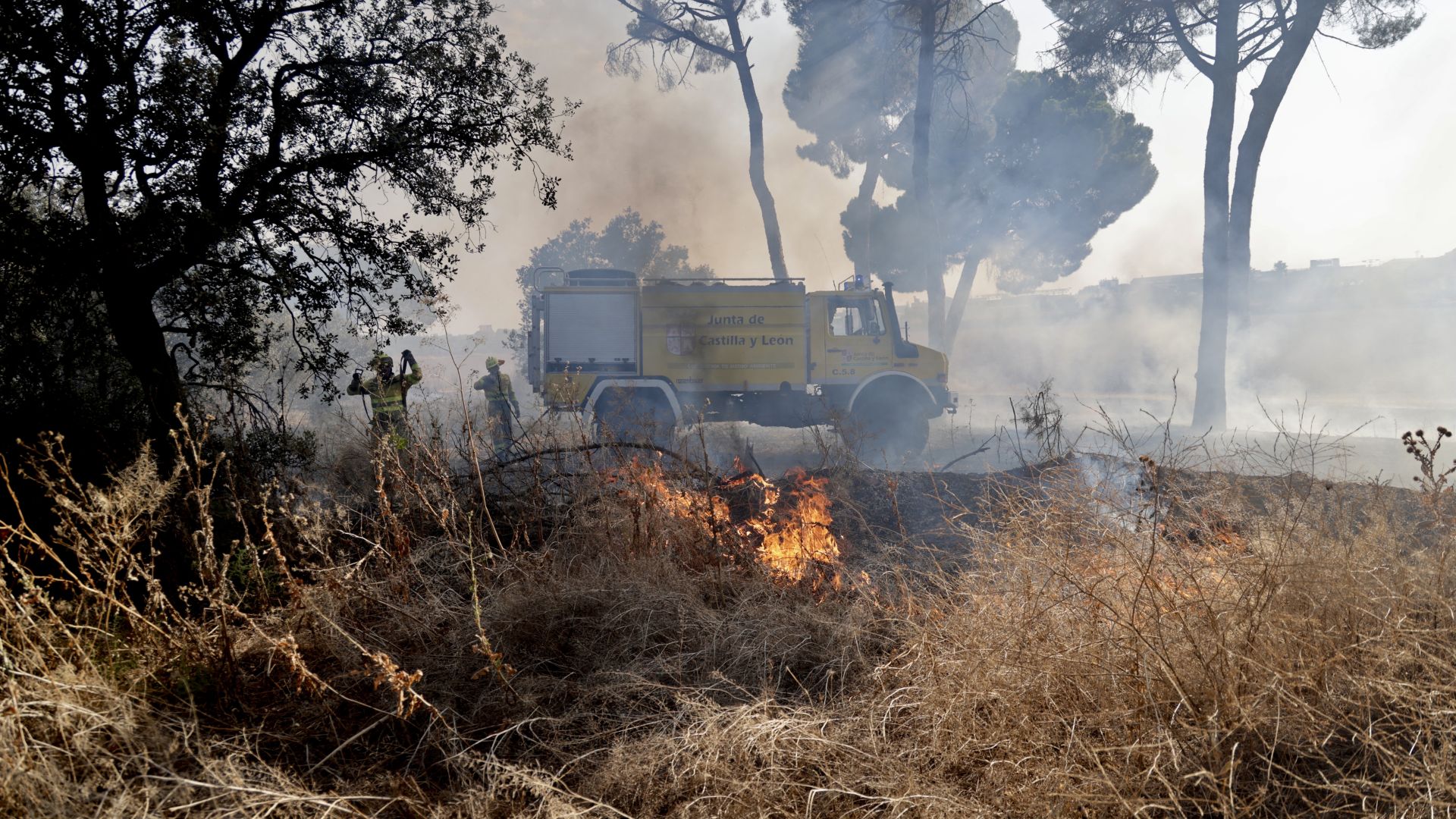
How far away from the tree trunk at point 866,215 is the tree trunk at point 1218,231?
12.0 m

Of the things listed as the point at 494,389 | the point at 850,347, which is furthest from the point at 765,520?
the point at 850,347

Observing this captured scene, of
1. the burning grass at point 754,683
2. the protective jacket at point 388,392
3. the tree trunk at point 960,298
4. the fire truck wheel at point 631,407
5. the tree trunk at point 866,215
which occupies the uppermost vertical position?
the tree trunk at point 866,215

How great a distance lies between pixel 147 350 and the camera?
6.53 metres

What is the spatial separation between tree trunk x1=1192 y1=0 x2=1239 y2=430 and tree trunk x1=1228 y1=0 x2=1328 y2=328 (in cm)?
41

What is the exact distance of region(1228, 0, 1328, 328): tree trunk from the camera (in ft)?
46.8

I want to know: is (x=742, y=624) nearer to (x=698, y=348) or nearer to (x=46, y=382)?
(x=46, y=382)

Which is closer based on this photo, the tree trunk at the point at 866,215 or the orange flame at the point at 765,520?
the orange flame at the point at 765,520

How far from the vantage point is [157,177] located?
6.40 meters

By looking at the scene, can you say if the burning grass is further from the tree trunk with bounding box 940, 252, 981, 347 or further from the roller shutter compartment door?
the tree trunk with bounding box 940, 252, 981, 347

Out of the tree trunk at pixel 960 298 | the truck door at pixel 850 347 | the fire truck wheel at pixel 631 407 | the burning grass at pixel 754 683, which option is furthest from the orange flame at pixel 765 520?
the tree trunk at pixel 960 298

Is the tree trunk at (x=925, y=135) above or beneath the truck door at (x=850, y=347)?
above

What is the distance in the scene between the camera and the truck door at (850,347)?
1289 centimetres

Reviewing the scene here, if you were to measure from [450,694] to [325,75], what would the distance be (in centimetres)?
667

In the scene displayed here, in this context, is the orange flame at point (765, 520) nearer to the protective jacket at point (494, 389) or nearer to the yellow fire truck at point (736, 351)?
the protective jacket at point (494, 389)
